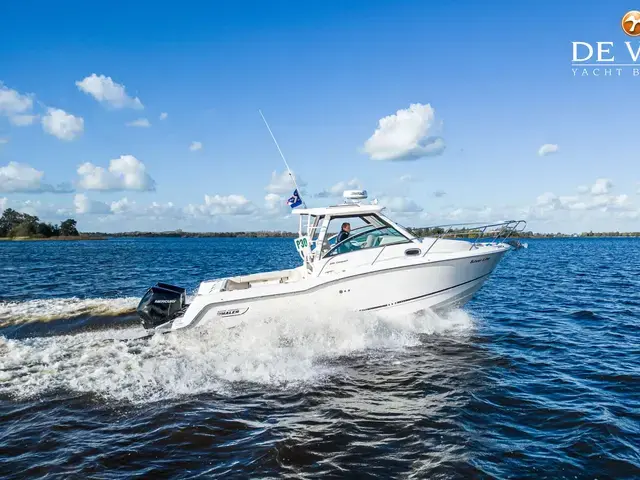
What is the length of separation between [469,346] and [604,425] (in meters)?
4.06

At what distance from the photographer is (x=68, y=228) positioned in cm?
15088

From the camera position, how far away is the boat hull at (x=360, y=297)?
32.7 feet

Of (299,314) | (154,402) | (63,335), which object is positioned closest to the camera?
(154,402)

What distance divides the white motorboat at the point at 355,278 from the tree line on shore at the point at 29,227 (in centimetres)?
15160

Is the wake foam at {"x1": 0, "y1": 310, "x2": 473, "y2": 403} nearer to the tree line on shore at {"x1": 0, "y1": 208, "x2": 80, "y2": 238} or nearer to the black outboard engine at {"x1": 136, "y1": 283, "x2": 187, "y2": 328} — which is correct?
the black outboard engine at {"x1": 136, "y1": 283, "x2": 187, "y2": 328}

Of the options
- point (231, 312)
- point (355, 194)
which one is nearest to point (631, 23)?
point (355, 194)

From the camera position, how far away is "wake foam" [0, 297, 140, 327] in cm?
1361

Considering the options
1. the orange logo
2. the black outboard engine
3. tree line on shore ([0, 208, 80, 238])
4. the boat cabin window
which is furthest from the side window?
tree line on shore ([0, 208, 80, 238])

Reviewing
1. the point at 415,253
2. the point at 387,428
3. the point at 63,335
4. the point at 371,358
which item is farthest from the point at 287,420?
the point at 63,335

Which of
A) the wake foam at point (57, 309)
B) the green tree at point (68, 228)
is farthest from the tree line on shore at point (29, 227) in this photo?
the wake foam at point (57, 309)

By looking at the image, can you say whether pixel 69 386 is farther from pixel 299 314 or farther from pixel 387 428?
pixel 387 428

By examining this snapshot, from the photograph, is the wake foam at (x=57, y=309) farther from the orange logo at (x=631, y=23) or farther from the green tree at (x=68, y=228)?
the green tree at (x=68, y=228)

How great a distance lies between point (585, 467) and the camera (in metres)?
5.32

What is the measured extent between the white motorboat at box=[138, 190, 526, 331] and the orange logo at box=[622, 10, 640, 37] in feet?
32.2
